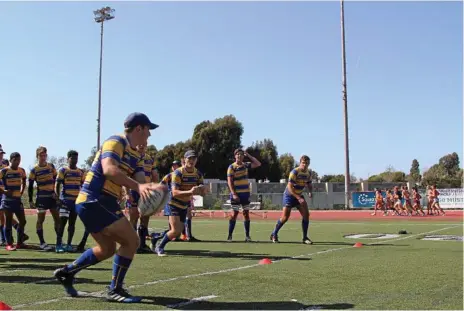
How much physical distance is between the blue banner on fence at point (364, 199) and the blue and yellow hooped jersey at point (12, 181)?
32817mm

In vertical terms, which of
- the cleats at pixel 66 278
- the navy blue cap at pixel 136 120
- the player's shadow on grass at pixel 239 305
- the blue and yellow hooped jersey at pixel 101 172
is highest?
the navy blue cap at pixel 136 120

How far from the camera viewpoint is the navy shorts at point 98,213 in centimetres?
589

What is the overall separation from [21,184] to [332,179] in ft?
332

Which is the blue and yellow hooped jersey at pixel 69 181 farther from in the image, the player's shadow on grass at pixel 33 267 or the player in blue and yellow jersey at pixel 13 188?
the player's shadow on grass at pixel 33 267

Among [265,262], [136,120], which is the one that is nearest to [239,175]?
[265,262]

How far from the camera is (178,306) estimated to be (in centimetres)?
573

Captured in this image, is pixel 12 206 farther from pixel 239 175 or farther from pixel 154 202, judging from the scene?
pixel 154 202

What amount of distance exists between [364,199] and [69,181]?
33006mm

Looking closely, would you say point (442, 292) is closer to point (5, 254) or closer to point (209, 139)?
point (5, 254)

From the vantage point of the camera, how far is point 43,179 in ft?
39.9

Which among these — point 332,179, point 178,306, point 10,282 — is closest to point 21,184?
point 10,282

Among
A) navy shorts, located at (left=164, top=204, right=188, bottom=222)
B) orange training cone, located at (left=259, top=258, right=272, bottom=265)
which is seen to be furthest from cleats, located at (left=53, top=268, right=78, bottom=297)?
navy shorts, located at (left=164, top=204, right=188, bottom=222)

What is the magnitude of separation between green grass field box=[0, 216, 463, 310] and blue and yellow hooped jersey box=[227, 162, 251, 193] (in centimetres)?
279

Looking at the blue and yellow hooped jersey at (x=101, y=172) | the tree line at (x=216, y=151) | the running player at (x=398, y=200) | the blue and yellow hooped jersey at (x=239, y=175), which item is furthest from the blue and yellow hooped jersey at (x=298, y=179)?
the tree line at (x=216, y=151)
